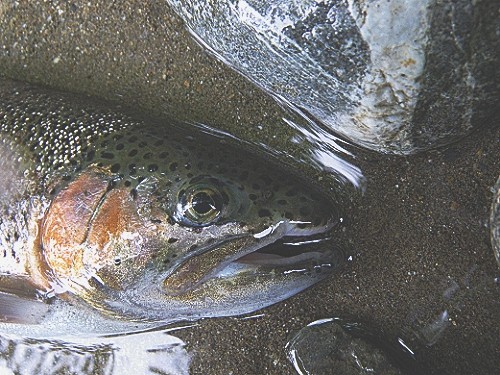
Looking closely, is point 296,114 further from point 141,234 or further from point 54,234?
point 54,234

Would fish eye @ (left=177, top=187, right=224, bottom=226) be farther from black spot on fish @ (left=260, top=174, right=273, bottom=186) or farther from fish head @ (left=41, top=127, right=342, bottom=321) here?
black spot on fish @ (left=260, top=174, right=273, bottom=186)

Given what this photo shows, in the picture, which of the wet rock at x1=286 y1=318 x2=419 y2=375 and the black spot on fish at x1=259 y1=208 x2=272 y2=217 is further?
the wet rock at x1=286 y1=318 x2=419 y2=375

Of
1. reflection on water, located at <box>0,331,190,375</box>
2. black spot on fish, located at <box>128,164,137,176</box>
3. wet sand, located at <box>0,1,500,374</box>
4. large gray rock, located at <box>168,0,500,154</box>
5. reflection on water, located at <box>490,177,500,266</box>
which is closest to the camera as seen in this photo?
large gray rock, located at <box>168,0,500,154</box>

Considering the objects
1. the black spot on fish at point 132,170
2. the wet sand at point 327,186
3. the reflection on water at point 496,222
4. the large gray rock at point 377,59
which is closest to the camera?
the large gray rock at point 377,59

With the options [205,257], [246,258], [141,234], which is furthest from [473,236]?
[141,234]

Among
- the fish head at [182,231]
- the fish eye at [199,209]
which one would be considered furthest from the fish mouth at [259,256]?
the fish eye at [199,209]

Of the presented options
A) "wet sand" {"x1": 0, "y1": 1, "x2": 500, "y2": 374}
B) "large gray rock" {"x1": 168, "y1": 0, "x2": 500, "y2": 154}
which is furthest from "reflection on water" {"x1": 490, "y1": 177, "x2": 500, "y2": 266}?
"large gray rock" {"x1": 168, "y1": 0, "x2": 500, "y2": 154}

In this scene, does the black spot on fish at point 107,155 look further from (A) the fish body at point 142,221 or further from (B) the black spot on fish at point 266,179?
(B) the black spot on fish at point 266,179
